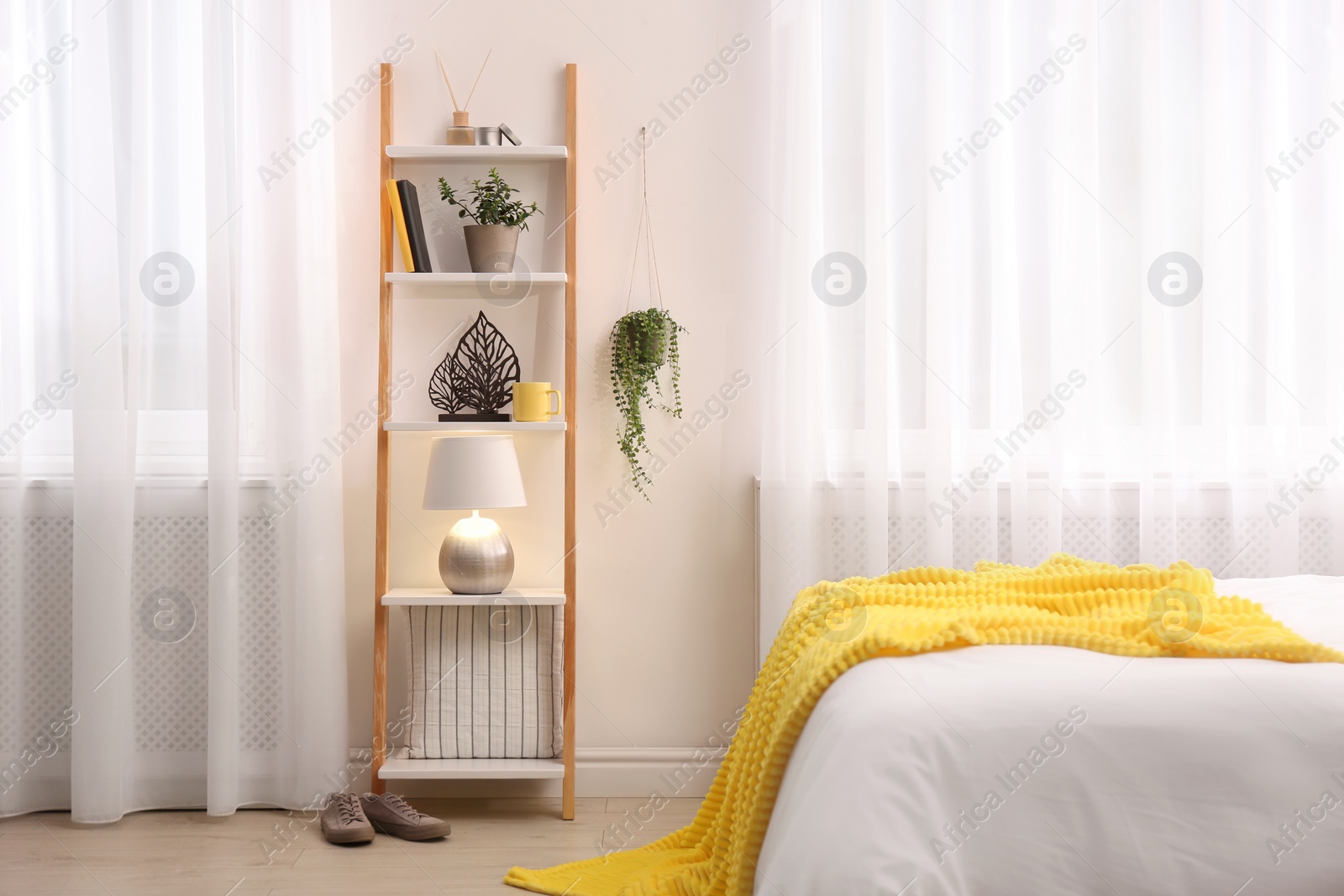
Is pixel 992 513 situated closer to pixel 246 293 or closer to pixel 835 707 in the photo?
pixel 835 707

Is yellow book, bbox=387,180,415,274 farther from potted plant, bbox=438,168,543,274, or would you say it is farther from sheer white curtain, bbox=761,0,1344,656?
sheer white curtain, bbox=761,0,1344,656

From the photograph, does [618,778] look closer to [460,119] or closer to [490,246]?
[490,246]

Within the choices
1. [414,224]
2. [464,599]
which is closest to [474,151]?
[414,224]

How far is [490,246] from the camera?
8.04 feet

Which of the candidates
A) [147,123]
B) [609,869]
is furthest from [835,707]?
[147,123]

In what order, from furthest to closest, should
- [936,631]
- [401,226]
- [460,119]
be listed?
[460,119] < [401,226] < [936,631]

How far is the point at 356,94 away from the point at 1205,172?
231 centimetres

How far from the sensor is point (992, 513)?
248cm

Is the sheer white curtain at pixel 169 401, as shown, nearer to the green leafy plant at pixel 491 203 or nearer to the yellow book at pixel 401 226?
the yellow book at pixel 401 226

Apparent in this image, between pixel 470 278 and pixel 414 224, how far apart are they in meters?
0.20

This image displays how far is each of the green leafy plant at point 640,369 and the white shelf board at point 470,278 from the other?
0.75 feet

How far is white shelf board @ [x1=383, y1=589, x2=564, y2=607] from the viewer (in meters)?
2.36

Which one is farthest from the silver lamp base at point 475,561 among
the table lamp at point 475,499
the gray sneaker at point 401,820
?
the gray sneaker at point 401,820

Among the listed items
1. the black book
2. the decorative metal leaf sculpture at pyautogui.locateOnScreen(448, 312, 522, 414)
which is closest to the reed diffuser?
the black book
